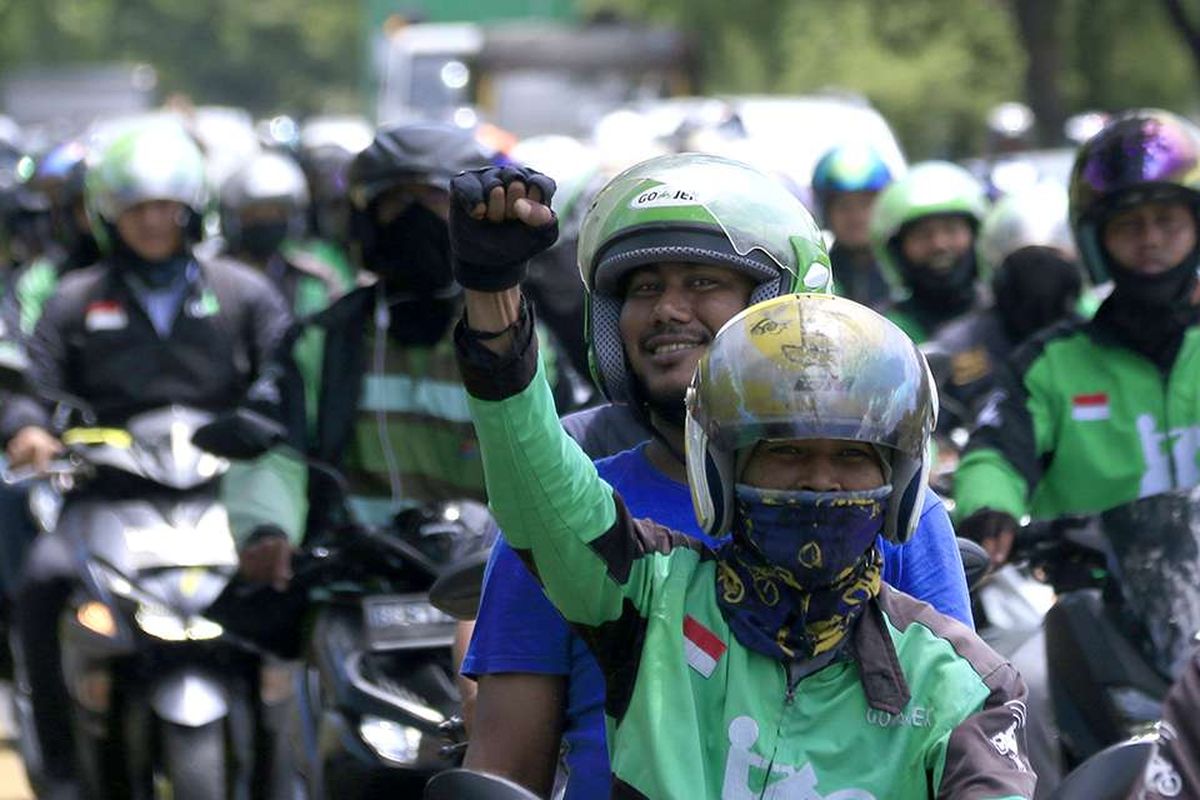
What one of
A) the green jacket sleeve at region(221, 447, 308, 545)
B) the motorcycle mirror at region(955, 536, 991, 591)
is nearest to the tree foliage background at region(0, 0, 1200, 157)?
the green jacket sleeve at region(221, 447, 308, 545)

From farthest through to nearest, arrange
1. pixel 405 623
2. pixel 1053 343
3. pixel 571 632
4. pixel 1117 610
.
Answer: pixel 1053 343 → pixel 405 623 → pixel 1117 610 → pixel 571 632

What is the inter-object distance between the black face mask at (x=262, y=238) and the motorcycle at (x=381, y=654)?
6799mm

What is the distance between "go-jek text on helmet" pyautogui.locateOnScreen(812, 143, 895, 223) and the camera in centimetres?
1205

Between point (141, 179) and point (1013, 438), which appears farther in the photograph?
point (141, 179)

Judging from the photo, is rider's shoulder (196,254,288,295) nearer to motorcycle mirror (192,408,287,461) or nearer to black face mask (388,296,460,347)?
black face mask (388,296,460,347)

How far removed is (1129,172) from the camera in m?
6.45

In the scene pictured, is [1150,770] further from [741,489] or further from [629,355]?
[629,355]

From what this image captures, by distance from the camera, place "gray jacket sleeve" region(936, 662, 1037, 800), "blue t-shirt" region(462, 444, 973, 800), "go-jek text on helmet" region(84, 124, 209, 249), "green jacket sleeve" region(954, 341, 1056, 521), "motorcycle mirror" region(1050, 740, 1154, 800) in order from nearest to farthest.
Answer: "motorcycle mirror" region(1050, 740, 1154, 800) < "gray jacket sleeve" region(936, 662, 1037, 800) < "blue t-shirt" region(462, 444, 973, 800) < "green jacket sleeve" region(954, 341, 1056, 521) < "go-jek text on helmet" region(84, 124, 209, 249)

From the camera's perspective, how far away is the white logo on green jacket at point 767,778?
3.56 m

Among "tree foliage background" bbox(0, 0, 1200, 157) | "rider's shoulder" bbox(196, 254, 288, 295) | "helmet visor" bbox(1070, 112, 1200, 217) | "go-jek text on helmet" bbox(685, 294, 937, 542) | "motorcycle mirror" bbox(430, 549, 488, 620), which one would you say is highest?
"go-jek text on helmet" bbox(685, 294, 937, 542)

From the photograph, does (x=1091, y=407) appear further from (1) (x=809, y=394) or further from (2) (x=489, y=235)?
(2) (x=489, y=235)

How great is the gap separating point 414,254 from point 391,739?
1.28 metres

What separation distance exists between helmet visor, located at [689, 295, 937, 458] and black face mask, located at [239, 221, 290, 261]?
376 inches

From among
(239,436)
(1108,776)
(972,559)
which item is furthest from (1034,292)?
(1108,776)
